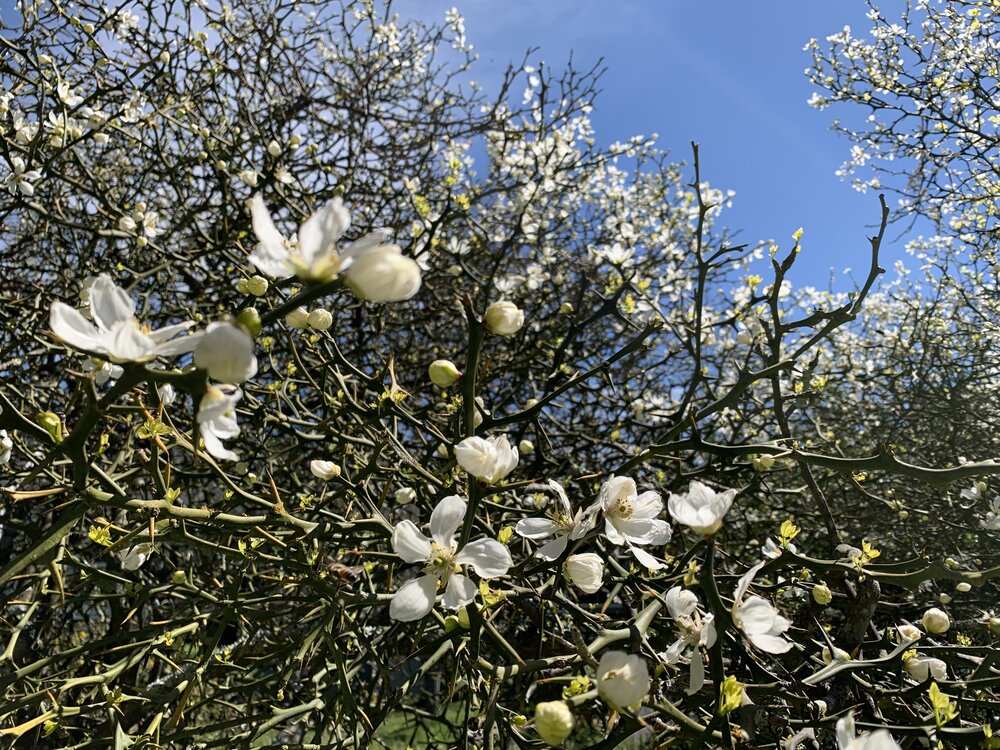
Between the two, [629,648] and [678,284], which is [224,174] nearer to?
[629,648]

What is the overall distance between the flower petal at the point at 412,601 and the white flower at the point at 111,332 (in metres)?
0.48

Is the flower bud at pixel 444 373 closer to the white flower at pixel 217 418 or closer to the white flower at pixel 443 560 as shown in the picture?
the white flower at pixel 443 560

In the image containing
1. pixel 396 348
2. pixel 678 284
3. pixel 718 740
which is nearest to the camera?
pixel 718 740

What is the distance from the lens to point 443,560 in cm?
105

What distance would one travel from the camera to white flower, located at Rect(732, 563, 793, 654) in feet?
3.34

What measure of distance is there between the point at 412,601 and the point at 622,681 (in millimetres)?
351

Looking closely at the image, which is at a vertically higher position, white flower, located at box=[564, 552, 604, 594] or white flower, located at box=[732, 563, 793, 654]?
white flower, located at box=[732, 563, 793, 654]

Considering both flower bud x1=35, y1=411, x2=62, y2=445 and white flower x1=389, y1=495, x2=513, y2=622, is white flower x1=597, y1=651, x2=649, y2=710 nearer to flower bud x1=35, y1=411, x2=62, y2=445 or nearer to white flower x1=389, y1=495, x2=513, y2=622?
white flower x1=389, y1=495, x2=513, y2=622

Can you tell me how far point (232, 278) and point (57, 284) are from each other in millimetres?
819

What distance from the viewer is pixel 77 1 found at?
3195 mm

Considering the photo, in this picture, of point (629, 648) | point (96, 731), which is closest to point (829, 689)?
point (629, 648)

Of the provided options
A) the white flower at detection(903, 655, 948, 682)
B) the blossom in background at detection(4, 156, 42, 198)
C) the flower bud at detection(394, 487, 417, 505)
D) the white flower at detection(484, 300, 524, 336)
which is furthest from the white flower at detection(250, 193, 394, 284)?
the blossom in background at detection(4, 156, 42, 198)

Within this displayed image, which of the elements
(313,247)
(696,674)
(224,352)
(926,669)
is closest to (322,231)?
(313,247)

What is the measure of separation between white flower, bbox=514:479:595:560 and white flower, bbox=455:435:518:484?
217 mm
